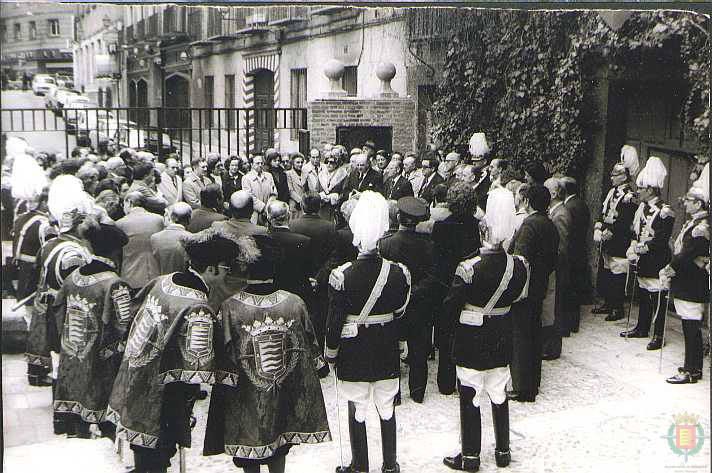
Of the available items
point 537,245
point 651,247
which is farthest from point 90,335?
point 651,247

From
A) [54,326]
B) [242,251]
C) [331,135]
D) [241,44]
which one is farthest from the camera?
[331,135]

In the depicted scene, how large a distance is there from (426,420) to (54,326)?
2488 millimetres

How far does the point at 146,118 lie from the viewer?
4.96 metres

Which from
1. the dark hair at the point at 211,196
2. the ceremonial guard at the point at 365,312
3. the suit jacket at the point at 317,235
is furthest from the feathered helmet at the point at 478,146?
the dark hair at the point at 211,196

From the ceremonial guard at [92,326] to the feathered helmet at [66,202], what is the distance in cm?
19

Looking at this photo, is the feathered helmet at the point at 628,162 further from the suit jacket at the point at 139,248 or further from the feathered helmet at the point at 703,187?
the suit jacket at the point at 139,248

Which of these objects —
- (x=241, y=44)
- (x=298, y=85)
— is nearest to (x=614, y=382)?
(x=298, y=85)

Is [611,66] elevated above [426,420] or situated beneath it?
elevated above

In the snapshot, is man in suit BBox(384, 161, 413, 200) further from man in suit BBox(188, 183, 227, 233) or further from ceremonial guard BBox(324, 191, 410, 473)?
man in suit BBox(188, 183, 227, 233)

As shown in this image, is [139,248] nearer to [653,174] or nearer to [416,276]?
[416,276]

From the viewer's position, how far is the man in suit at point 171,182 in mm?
5130

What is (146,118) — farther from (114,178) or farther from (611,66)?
(611,66)

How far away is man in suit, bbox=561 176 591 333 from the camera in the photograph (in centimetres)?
582

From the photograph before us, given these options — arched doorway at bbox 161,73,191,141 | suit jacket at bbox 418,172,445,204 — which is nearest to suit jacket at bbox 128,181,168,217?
arched doorway at bbox 161,73,191,141
